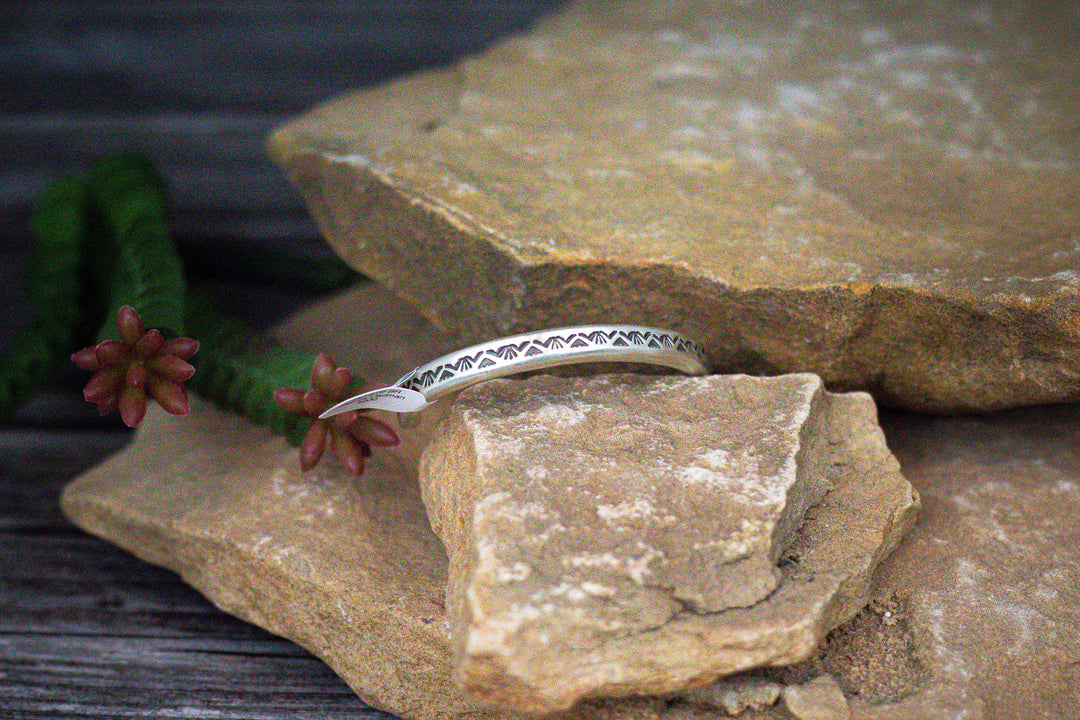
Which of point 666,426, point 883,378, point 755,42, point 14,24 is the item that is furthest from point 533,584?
point 14,24

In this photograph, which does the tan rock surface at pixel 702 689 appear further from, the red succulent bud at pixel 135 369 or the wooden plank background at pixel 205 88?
the wooden plank background at pixel 205 88

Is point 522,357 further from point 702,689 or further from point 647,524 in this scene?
point 702,689

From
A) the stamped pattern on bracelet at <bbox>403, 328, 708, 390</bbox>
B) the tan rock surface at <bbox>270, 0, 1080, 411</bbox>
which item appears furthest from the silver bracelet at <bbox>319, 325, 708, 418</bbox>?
the tan rock surface at <bbox>270, 0, 1080, 411</bbox>

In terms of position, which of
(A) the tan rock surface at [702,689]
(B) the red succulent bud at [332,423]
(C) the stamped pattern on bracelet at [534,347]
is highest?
(C) the stamped pattern on bracelet at [534,347]

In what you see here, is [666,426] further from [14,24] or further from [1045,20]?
[14,24]

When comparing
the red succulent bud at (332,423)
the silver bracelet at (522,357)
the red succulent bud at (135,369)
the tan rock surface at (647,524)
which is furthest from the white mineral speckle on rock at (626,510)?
the red succulent bud at (135,369)

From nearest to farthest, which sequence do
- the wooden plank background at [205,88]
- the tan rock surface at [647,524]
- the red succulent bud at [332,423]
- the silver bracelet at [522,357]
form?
the tan rock surface at [647,524]
the silver bracelet at [522,357]
the red succulent bud at [332,423]
the wooden plank background at [205,88]
